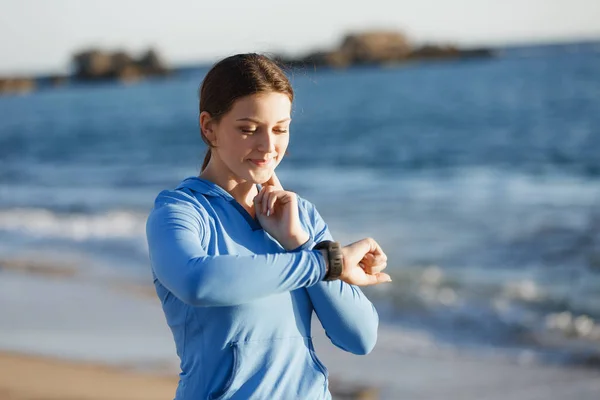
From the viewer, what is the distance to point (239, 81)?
212 cm

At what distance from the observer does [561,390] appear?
6074 millimetres

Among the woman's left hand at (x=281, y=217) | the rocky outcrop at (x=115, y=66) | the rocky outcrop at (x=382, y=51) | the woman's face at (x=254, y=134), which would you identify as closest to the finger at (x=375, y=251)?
the woman's left hand at (x=281, y=217)

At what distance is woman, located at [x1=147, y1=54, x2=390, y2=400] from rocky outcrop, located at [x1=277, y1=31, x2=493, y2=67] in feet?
254

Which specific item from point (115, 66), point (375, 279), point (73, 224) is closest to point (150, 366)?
point (375, 279)

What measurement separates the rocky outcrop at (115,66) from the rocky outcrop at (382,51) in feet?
46.7

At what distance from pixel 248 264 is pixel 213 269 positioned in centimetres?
7

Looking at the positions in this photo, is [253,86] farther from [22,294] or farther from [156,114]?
[156,114]

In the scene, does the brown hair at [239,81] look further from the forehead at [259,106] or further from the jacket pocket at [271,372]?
the jacket pocket at [271,372]

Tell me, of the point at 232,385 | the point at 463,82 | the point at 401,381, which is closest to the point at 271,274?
the point at 232,385

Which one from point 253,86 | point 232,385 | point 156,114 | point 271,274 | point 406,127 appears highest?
point 253,86

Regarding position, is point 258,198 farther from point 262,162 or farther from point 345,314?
point 345,314

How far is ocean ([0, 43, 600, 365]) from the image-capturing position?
8078 mm

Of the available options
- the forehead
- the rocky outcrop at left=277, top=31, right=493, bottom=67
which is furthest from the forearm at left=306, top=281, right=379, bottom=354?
the rocky outcrop at left=277, top=31, right=493, bottom=67

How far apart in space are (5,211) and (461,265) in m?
7.58
